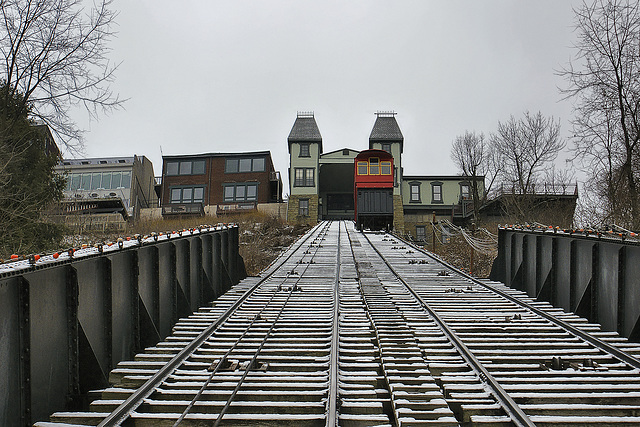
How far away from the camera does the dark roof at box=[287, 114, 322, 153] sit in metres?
47.3

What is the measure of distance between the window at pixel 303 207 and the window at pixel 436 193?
13.0 metres

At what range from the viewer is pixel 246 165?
46.8 meters

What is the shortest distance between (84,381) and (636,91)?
19.5 metres

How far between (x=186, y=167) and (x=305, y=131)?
41.5 feet

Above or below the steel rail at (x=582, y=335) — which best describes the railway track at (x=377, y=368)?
below

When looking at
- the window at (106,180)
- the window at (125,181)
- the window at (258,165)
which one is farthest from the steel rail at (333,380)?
the window at (106,180)

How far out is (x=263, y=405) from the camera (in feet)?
14.6

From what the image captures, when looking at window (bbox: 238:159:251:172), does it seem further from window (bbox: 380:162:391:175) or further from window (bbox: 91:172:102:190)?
window (bbox: 380:162:391:175)

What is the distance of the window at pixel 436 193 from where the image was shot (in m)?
48.1

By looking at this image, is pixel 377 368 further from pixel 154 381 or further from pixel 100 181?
pixel 100 181

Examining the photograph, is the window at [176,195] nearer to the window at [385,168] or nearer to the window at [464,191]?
the window at [385,168]

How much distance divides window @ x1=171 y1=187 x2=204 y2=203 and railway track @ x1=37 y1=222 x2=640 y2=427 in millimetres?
38487

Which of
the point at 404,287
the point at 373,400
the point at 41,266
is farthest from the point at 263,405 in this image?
the point at 404,287

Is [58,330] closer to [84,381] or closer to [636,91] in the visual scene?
[84,381]
